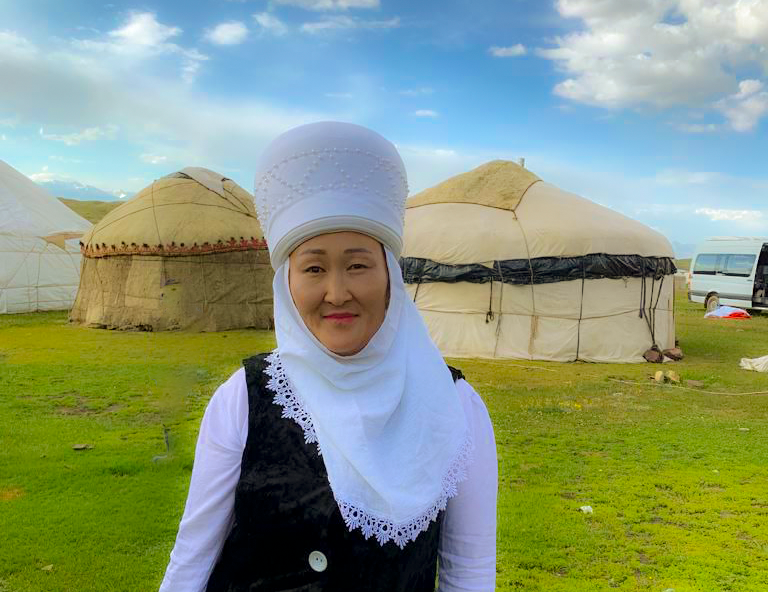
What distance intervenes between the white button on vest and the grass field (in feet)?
7.65

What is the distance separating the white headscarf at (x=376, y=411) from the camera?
120 cm

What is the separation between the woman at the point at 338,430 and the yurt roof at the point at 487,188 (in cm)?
960

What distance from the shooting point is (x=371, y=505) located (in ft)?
3.88

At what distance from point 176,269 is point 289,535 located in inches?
471

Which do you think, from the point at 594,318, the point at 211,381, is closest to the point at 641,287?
the point at 594,318

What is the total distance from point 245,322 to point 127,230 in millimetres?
2866

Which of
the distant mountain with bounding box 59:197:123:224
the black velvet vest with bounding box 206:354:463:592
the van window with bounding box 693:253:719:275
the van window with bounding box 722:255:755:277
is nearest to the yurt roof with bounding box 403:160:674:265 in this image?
the van window with bounding box 722:255:755:277

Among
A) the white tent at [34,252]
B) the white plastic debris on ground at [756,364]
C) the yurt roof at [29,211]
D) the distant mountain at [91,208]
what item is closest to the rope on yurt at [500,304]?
the white plastic debris on ground at [756,364]

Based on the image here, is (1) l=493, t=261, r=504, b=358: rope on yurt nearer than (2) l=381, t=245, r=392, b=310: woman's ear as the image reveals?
No

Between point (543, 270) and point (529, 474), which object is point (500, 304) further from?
→ point (529, 474)

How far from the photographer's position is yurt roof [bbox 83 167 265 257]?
12477 mm

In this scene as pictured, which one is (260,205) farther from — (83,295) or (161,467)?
(83,295)

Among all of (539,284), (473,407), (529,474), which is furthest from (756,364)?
(473,407)

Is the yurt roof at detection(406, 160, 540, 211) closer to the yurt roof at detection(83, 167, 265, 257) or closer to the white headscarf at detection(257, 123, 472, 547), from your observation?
the yurt roof at detection(83, 167, 265, 257)
